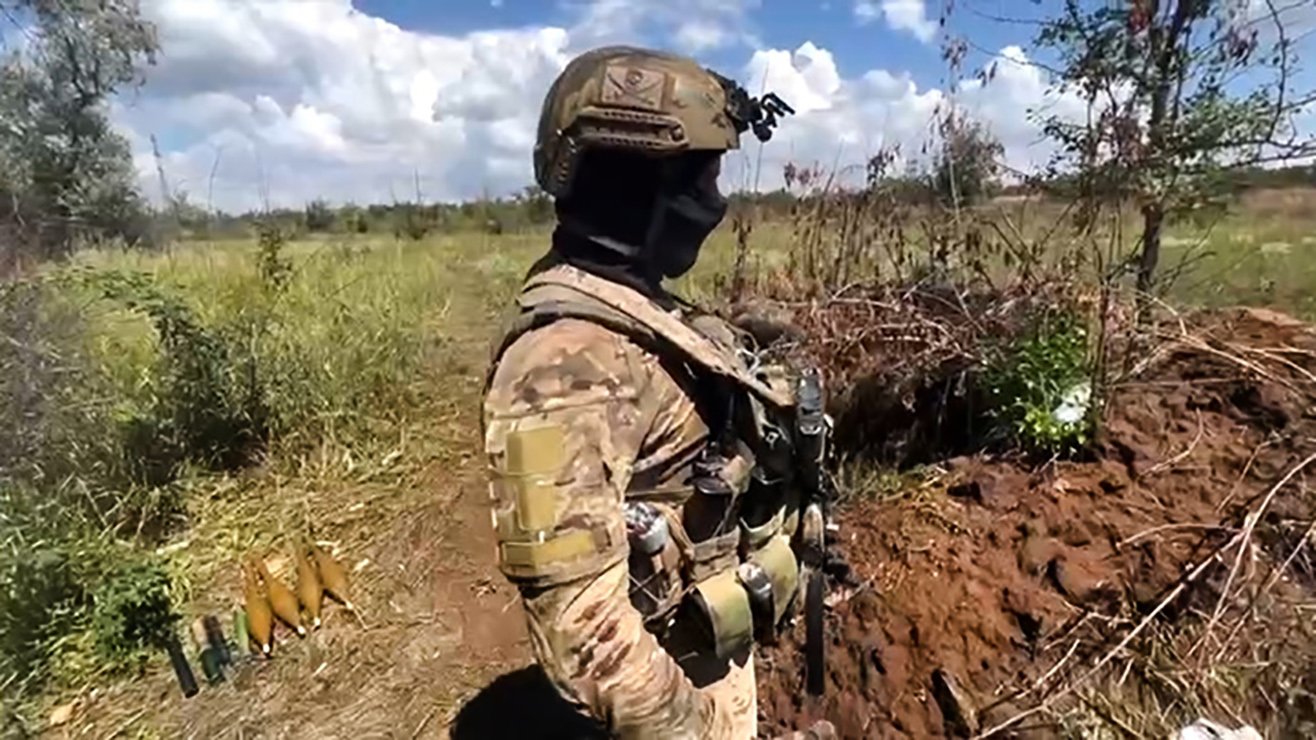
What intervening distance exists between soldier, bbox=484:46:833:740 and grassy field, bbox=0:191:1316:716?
2.99m

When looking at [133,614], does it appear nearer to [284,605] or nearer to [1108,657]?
[284,605]

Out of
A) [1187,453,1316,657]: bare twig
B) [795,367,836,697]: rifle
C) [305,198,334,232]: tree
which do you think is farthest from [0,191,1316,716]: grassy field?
[305,198,334,232]: tree

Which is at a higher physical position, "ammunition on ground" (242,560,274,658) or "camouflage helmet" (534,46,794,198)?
"camouflage helmet" (534,46,794,198)

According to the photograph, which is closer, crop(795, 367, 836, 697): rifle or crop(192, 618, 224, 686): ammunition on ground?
crop(795, 367, 836, 697): rifle

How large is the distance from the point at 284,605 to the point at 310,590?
12 cm

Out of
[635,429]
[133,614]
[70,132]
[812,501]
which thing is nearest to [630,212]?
[635,429]

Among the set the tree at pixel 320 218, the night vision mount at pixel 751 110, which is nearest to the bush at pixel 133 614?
the night vision mount at pixel 751 110

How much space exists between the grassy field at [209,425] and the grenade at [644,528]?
125 inches

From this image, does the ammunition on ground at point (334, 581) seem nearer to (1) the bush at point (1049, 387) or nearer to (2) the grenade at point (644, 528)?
(1) the bush at point (1049, 387)

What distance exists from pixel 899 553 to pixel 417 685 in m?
1.83

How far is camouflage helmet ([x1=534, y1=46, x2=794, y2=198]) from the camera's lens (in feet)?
5.02

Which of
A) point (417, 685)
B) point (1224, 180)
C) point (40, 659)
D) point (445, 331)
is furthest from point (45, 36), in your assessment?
point (1224, 180)

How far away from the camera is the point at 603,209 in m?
1.62

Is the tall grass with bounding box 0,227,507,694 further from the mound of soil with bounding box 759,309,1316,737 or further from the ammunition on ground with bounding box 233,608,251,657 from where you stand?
the mound of soil with bounding box 759,309,1316,737
